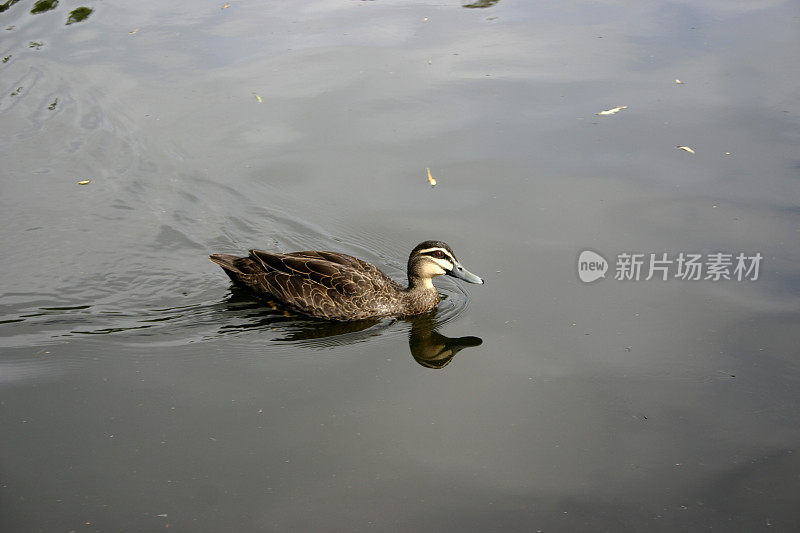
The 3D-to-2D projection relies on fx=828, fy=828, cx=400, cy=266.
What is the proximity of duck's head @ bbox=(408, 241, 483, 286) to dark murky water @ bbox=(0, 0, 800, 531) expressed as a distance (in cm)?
35

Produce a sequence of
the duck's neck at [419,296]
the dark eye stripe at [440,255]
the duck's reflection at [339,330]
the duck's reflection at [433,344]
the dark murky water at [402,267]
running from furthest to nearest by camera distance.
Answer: the duck's neck at [419,296] → the dark eye stripe at [440,255] → the duck's reflection at [339,330] → the duck's reflection at [433,344] → the dark murky water at [402,267]

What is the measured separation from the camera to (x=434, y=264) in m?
7.96

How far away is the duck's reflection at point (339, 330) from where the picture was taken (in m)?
7.43

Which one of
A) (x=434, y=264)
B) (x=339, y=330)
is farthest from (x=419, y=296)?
(x=339, y=330)

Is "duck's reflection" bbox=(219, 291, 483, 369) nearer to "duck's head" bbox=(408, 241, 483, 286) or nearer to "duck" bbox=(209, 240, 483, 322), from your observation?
"duck" bbox=(209, 240, 483, 322)

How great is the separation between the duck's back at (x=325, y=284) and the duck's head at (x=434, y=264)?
29 cm

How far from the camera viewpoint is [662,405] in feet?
21.1

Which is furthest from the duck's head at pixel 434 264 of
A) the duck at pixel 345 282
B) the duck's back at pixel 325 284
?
the duck's back at pixel 325 284

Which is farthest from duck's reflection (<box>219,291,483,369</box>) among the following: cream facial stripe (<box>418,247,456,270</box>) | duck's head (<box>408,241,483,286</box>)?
cream facial stripe (<box>418,247,456,270</box>)

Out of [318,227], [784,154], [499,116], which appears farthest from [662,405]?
[499,116]

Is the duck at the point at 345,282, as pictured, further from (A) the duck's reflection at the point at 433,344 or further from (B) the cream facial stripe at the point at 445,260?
(A) the duck's reflection at the point at 433,344

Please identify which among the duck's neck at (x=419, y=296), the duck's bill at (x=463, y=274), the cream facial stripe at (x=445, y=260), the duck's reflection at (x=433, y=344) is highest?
the cream facial stripe at (x=445, y=260)

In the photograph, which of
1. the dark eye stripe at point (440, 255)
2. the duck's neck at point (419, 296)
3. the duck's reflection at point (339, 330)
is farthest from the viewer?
the duck's neck at point (419, 296)

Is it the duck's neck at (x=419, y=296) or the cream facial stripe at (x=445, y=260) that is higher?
the cream facial stripe at (x=445, y=260)
